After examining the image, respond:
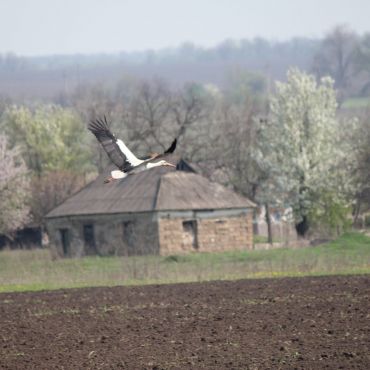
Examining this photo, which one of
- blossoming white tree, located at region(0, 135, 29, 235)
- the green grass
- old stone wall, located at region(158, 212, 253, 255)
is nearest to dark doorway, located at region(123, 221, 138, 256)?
old stone wall, located at region(158, 212, 253, 255)

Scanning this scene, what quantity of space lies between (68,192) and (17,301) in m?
36.8

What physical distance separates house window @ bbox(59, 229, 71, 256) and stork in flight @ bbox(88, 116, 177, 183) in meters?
36.5

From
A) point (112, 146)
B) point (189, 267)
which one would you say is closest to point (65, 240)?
point (189, 267)

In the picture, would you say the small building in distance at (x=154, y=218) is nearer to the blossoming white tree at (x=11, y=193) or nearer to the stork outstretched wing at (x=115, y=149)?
the blossoming white tree at (x=11, y=193)

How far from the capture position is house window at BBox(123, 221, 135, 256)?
185 feet

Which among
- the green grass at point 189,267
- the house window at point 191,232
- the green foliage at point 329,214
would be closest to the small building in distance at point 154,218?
the house window at point 191,232

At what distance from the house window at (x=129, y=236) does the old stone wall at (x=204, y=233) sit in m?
1.52

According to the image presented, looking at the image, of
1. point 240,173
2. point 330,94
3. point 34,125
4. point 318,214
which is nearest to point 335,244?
point 318,214

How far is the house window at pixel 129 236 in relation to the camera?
5644cm

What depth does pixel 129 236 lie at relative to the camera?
2231 inches

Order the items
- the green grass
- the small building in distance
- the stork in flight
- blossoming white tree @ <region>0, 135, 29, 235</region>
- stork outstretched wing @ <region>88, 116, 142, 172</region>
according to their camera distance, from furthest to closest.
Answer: blossoming white tree @ <region>0, 135, 29, 235</region>, the small building in distance, the green grass, stork outstretched wing @ <region>88, 116, 142, 172</region>, the stork in flight

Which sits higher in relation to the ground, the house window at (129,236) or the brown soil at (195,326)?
the brown soil at (195,326)

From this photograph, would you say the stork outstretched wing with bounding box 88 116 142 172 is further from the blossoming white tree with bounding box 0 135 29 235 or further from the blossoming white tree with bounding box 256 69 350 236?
the blossoming white tree with bounding box 0 135 29 235

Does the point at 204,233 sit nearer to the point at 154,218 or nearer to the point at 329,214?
the point at 154,218
